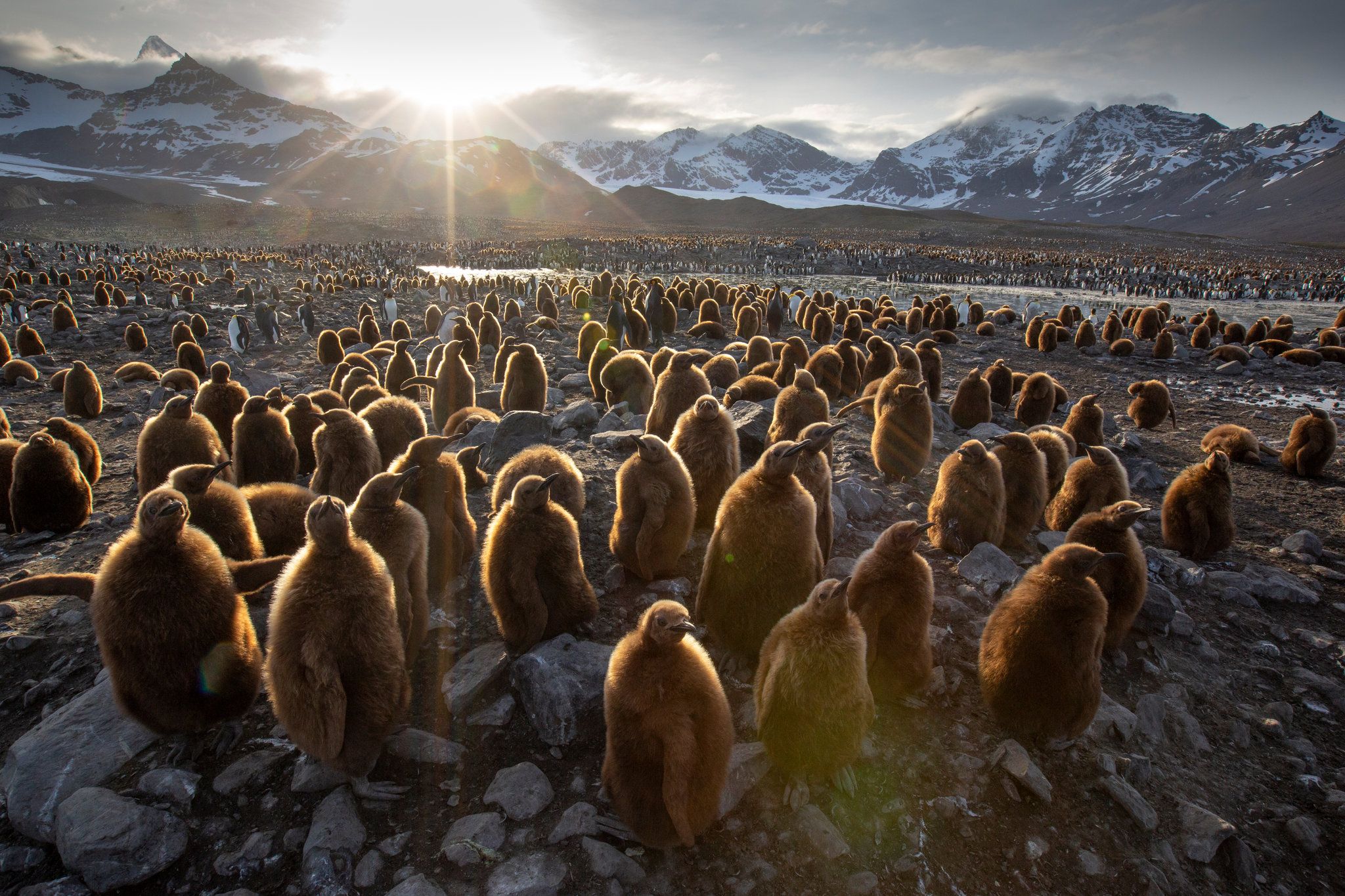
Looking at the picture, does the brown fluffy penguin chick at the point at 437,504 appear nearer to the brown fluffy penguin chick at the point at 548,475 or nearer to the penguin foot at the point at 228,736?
the brown fluffy penguin chick at the point at 548,475

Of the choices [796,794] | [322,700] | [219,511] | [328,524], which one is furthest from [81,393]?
[796,794]

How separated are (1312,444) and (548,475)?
402 inches

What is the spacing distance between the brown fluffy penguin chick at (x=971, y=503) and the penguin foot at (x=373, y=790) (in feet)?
15.3

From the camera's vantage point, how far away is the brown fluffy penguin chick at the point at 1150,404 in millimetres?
10867

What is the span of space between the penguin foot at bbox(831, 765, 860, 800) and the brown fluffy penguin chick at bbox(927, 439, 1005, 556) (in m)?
2.87

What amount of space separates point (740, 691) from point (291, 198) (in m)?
162

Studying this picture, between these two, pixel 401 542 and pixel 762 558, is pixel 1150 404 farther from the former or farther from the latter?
pixel 401 542

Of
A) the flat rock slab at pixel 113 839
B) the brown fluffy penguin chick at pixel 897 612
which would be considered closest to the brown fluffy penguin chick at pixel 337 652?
the flat rock slab at pixel 113 839

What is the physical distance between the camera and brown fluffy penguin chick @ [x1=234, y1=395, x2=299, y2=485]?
19.7 ft

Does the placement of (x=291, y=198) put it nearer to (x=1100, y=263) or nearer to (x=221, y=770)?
(x=1100, y=263)

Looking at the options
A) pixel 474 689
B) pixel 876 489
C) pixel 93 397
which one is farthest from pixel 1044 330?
pixel 93 397

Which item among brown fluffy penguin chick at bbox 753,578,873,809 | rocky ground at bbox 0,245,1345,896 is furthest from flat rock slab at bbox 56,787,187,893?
brown fluffy penguin chick at bbox 753,578,873,809

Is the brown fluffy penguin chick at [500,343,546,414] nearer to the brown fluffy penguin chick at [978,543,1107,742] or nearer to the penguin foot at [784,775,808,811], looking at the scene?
the penguin foot at [784,775,808,811]

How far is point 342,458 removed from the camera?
549 cm
